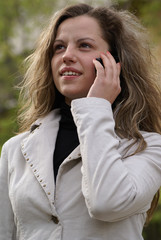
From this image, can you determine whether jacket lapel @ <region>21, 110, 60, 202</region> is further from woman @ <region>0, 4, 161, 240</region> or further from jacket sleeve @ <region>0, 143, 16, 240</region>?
jacket sleeve @ <region>0, 143, 16, 240</region>

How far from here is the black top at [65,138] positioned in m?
2.51

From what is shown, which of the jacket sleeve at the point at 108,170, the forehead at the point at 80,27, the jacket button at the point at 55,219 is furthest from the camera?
the forehead at the point at 80,27

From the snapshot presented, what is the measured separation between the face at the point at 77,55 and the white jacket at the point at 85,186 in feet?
0.67

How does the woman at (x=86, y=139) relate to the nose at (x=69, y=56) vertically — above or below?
below

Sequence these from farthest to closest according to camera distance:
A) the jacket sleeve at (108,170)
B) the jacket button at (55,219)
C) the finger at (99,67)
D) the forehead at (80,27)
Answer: the forehead at (80,27) < the finger at (99,67) < the jacket button at (55,219) < the jacket sleeve at (108,170)

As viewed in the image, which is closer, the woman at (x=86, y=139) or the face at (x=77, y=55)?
the woman at (x=86, y=139)

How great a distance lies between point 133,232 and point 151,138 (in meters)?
0.52

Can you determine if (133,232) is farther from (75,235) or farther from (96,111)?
(96,111)

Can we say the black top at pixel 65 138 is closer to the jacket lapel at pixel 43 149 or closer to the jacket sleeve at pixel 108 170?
the jacket lapel at pixel 43 149

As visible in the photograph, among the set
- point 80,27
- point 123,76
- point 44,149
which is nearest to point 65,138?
point 44,149

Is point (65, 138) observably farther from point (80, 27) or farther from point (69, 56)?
point (80, 27)

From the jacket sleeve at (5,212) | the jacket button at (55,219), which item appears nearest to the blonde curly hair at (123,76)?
the jacket sleeve at (5,212)

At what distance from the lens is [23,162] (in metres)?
2.60

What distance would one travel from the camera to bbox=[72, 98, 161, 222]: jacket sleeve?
205 centimetres
